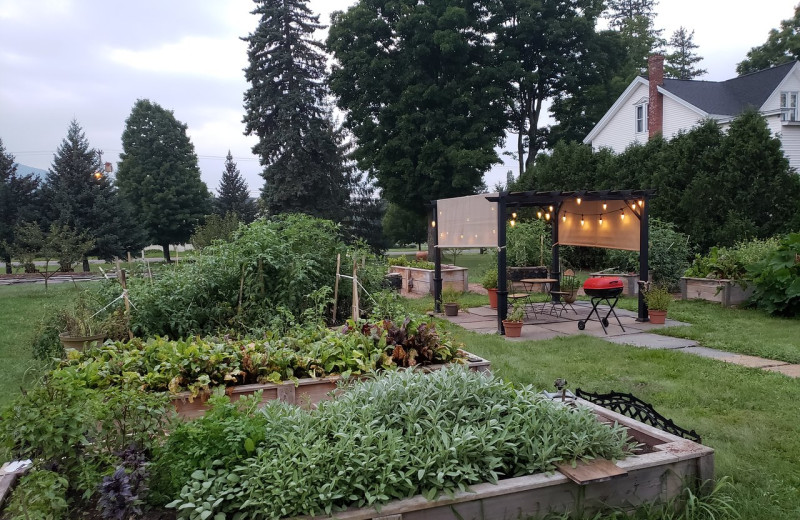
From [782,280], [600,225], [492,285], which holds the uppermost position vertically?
[600,225]

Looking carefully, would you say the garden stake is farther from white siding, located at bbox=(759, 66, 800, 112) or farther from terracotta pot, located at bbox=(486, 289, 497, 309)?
white siding, located at bbox=(759, 66, 800, 112)

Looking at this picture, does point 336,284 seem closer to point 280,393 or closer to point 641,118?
point 280,393

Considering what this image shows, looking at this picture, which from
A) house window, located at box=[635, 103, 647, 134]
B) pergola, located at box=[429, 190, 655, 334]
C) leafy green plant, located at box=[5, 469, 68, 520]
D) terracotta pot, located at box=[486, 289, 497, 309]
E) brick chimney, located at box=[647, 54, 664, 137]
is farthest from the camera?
house window, located at box=[635, 103, 647, 134]

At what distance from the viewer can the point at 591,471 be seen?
2.66 m

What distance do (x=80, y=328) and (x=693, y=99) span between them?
23.5 meters

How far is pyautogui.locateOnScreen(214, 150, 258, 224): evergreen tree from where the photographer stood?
3706 cm

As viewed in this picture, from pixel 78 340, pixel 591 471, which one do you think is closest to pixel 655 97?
pixel 78 340

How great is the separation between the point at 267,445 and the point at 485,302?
9.51 meters

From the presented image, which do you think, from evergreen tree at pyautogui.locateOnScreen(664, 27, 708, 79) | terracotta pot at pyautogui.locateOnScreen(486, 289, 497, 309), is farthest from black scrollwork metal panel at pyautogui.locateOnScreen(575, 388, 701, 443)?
evergreen tree at pyautogui.locateOnScreen(664, 27, 708, 79)

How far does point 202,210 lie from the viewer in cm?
3631

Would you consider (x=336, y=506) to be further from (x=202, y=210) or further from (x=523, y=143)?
(x=202, y=210)

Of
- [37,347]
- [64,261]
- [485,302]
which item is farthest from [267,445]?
[64,261]

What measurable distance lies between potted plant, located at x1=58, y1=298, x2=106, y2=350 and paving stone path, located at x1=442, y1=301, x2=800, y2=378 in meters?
5.16

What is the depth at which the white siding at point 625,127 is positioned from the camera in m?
24.5
